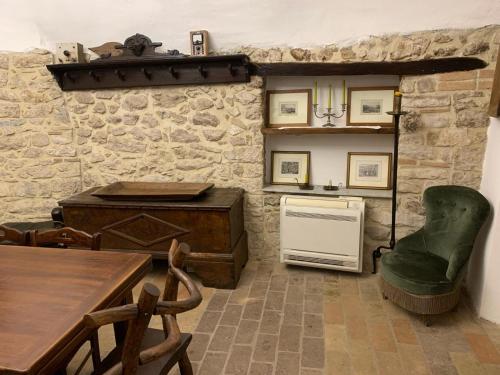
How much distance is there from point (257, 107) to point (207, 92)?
1.48 ft

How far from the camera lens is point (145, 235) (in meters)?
2.87

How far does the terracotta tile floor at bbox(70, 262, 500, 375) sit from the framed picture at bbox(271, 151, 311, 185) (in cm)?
91

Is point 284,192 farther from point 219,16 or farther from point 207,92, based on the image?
point 219,16

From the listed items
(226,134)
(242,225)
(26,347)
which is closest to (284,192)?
(242,225)

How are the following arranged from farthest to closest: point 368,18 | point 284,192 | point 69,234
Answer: point 284,192
point 368,18
point 69,234

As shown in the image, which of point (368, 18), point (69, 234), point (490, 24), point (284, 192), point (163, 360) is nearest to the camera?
point (163, 360)

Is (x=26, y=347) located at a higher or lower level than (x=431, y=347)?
higher

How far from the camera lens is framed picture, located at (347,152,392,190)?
297cm

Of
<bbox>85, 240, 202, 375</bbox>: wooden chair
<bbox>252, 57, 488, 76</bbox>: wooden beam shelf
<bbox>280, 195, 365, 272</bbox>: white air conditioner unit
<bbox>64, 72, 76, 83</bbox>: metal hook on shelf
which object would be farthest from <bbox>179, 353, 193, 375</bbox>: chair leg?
<bbox>64, 72, 76, 83</bbox>: metal hook on shelf

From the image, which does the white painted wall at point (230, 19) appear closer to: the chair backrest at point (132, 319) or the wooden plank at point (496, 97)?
the wooden plank at point (496, 97)

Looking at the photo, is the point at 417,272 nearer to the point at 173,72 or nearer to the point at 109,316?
the point at 109,316

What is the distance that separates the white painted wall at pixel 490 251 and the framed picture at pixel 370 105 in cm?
71

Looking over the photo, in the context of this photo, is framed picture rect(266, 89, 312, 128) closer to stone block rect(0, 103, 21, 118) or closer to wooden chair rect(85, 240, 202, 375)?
wooden chair rect(85, 240, 202, 375)

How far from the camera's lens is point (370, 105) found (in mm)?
2914
